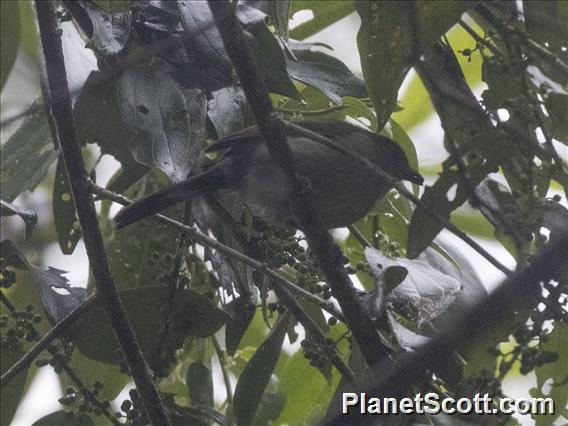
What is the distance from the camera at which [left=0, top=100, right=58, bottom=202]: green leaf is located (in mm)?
3014

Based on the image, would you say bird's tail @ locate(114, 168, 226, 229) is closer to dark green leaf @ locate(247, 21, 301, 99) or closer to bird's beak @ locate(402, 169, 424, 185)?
dark green leaf @ locate(247, 21, 301, 99)

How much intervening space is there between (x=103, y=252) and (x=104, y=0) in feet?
2.02

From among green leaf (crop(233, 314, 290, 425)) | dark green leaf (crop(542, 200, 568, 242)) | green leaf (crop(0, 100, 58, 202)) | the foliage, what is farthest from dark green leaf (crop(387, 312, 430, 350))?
green leaf (crop(0, 100, 58, 202))

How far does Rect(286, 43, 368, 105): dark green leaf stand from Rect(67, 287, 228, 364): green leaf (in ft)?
2.33

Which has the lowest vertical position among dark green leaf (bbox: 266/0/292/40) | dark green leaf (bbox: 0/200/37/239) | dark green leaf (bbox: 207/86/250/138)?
dark green leaf (bbox: 0/200/37/239)

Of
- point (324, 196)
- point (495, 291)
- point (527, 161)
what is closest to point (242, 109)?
point (324, 196)

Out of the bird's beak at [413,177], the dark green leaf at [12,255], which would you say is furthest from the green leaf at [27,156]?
the bird's beak at [413,177]

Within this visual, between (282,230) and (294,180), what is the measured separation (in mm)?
680

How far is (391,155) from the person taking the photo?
320 centimetres

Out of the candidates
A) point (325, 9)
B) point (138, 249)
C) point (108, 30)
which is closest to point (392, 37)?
point (108, 30)

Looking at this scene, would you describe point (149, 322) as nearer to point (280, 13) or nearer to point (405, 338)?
point (405, 338)

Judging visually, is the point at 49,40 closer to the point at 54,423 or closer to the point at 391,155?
the point at 54,423

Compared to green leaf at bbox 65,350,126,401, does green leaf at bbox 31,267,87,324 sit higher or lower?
higher

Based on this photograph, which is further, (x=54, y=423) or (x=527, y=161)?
(x=54, y=423)
